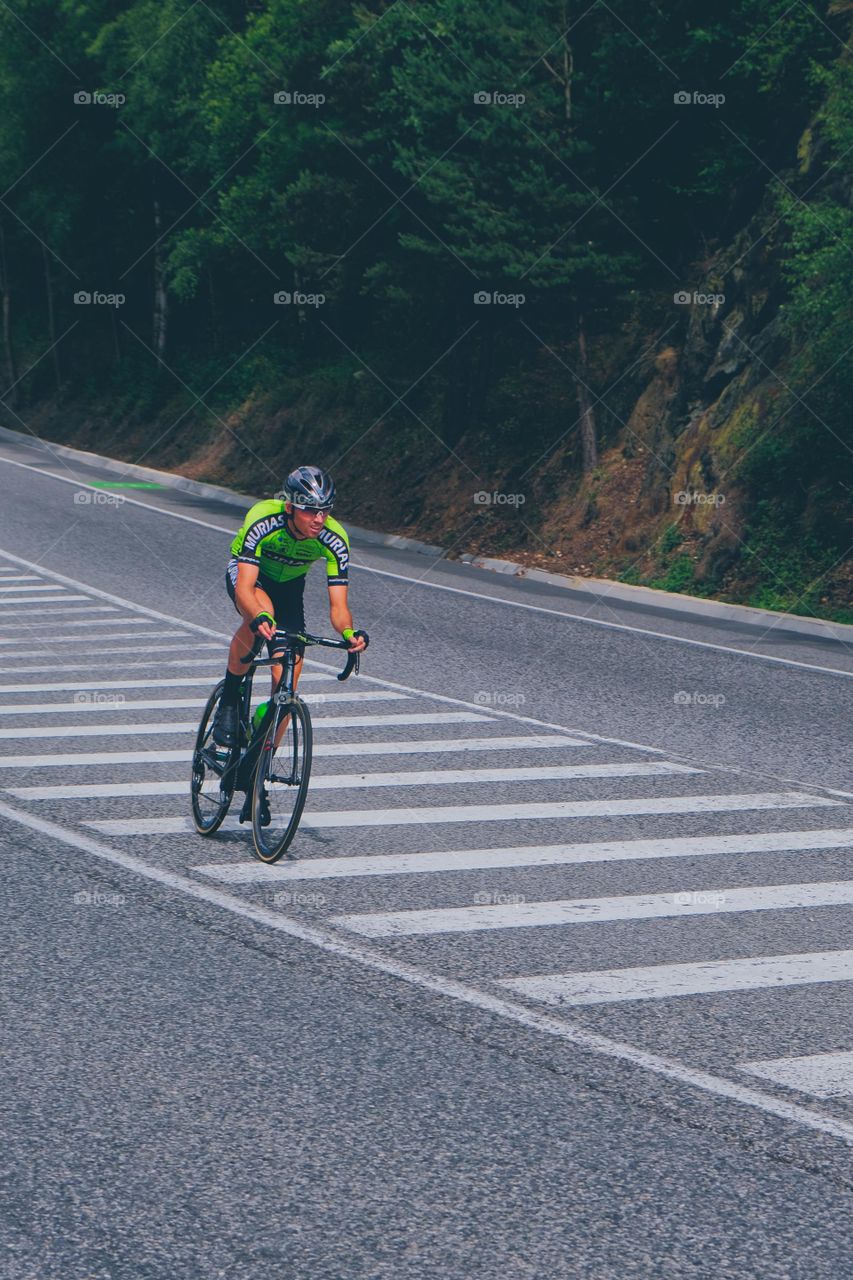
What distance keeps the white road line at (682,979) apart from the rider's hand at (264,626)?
2404 millimetres

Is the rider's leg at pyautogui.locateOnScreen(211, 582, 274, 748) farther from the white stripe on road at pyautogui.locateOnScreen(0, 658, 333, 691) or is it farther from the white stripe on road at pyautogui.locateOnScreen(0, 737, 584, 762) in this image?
the white stripe on road at pyautogui.locateOnScreen(0, 658, 333, 691)

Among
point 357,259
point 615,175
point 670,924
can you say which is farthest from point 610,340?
point 670,924

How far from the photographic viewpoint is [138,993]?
6340 millimetres

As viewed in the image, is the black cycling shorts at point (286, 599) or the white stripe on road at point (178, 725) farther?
the white stripe on road at point (178, 725)

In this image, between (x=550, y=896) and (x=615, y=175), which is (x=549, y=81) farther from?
(x=550, y=896)

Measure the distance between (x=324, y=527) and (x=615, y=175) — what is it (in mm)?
18917

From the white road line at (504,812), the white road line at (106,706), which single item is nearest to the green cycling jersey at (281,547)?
the white road line at (504,812)

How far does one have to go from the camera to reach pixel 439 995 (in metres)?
6.36

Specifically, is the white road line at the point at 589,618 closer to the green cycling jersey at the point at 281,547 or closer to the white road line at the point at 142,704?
the white road line at the point at 142,704

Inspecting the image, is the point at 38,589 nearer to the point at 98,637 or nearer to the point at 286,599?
the point at 98,637

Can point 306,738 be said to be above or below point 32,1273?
above

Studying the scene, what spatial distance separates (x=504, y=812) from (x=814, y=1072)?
4.07 m

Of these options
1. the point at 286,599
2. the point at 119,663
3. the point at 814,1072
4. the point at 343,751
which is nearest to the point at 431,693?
the point at 343,751

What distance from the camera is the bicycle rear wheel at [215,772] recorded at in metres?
8.84
